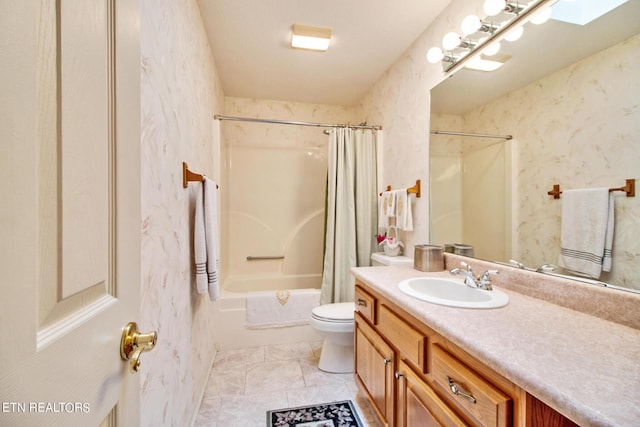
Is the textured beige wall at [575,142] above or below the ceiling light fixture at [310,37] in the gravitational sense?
below

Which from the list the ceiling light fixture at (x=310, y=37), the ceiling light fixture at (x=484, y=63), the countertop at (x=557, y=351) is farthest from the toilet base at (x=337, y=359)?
the ceiling light fixture at (x=310, y=37)

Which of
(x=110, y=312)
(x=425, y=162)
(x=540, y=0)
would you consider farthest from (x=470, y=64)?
(x=110, y=312)

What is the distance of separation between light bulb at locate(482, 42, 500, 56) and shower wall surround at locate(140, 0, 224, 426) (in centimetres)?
150

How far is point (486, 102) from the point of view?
141 centimetres

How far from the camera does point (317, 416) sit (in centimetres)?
151

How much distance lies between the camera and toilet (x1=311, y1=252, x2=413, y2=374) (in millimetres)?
1834

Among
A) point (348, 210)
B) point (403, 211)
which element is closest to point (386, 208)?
point (403, 211)

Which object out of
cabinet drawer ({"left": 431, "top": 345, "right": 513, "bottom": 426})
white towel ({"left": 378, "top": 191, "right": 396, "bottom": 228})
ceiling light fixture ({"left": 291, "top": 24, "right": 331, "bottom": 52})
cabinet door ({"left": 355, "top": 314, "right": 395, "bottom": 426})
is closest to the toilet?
cabinet door ({"left": 355, "top": 314, "right": 395, "bottom": 426})

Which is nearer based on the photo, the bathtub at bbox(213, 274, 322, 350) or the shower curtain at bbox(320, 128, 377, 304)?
the bathtub at bbox(213, 274, 322, 350)

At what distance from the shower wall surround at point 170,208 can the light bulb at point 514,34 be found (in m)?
1.50

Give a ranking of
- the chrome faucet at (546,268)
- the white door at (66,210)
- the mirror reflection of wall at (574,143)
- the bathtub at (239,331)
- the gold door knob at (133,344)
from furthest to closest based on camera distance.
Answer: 1. the bathtub at (239,331)
2. the chrome faucet at (546,268)
3. the mirror reflection of wall at (574,143)
4. the gold door knob at (133,344)
5. the white door at (66,210)

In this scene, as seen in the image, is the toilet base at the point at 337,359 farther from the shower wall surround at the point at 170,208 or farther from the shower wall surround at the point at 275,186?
the shower wall surround at the point at 275,186

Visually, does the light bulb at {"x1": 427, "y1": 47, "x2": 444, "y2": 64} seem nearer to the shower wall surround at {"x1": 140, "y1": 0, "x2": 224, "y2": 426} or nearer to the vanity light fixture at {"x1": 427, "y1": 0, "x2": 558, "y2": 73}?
the vanity light fixture at {"x1": 427, "y1": 0, "x2": 558, "y2": 73}

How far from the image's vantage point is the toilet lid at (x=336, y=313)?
1.84m
